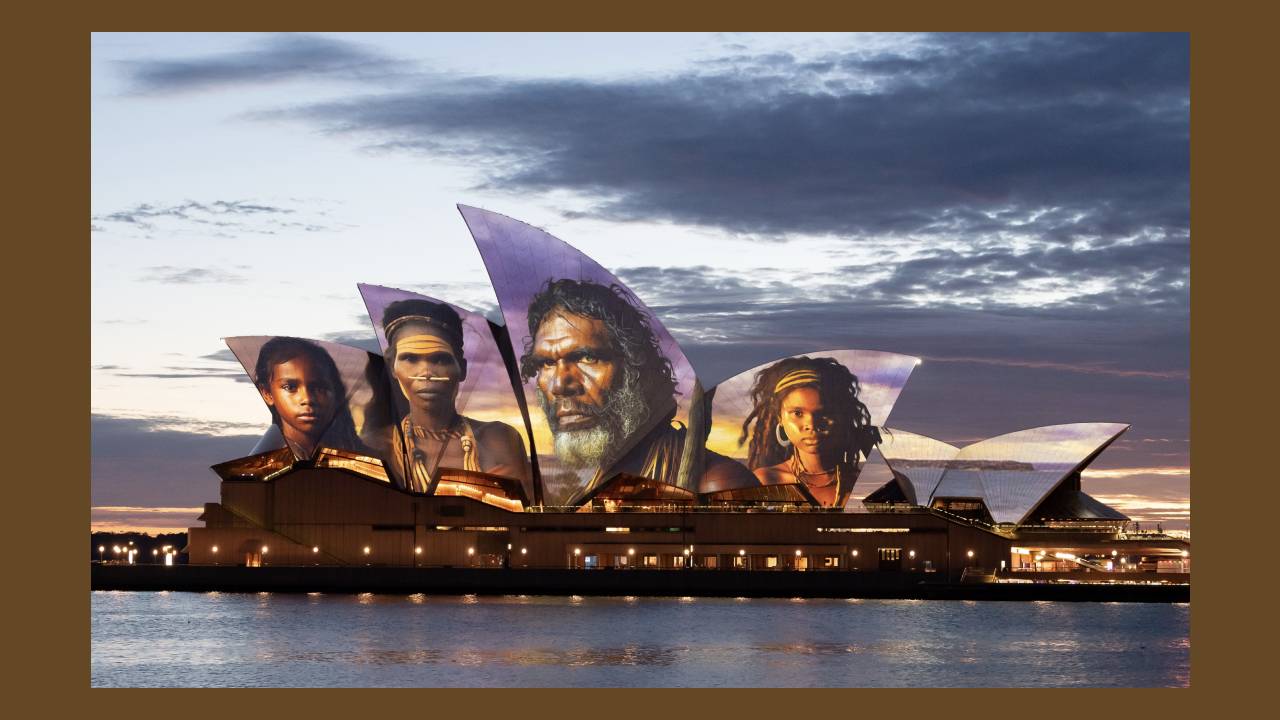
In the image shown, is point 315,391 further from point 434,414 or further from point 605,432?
point 605,432

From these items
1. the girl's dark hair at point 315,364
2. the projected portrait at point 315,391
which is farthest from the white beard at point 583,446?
the girl's dark hair at point 315,364

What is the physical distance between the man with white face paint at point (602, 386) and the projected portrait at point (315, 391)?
734 cm

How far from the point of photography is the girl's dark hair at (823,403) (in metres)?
79.4

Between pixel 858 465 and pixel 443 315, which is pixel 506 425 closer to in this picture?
pixel 443 315

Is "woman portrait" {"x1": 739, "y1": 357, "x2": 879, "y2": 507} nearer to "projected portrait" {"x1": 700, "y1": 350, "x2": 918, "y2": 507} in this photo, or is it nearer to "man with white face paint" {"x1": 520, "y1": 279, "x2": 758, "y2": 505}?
"projected portrait" {"x1": 700, "y1": 350, "x2": 918, "y2": 507}

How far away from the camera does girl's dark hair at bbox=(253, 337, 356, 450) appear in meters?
78.7

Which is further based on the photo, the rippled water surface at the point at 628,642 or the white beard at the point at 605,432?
the white beard at the point at 605,432

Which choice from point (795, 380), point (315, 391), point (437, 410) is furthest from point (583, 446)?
point (315, 391)

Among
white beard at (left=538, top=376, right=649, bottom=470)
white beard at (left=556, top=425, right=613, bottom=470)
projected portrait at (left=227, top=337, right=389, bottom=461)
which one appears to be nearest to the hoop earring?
white beard at (left=538, top=376, right=649, bottom=470)

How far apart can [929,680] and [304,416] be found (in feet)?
125

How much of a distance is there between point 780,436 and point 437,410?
14464 mm

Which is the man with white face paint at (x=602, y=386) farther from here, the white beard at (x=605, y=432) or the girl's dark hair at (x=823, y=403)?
the girl's dark hair at (x=823, y=403)

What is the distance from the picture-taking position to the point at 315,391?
3113 inches

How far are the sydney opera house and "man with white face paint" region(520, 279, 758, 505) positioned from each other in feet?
0.31
